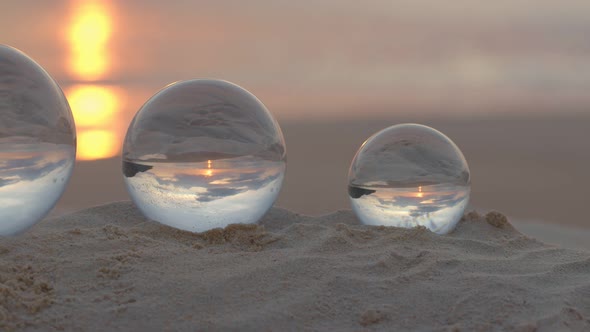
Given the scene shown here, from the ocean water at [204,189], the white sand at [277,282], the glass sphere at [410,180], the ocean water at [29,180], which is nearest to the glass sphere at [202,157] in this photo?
the ocean water at [204,189]

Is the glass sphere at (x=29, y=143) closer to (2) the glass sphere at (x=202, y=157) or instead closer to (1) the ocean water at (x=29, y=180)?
(1) the ocean water at (x=29, y=180)

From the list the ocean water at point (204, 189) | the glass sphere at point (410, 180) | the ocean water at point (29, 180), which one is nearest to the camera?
the ocean water at point (29, 180)

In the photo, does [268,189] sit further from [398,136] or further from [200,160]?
[398,136]

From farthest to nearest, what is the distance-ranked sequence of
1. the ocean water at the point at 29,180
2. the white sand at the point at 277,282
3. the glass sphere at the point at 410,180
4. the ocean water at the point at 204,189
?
1. the glass sphere at the point at 410,180
2. the ocean water at the point at 204,189
3. the ocean water at the point at 29,180
4. the white sand at the point at 277,282

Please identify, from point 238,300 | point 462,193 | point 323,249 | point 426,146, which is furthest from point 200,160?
point 462,193

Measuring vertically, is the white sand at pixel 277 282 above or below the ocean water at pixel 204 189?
below

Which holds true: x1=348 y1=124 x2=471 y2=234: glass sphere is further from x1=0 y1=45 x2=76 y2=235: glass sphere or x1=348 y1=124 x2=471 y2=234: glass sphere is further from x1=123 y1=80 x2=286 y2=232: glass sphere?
x1=0 y1=45 x2=76 y2=235: glass sphere
